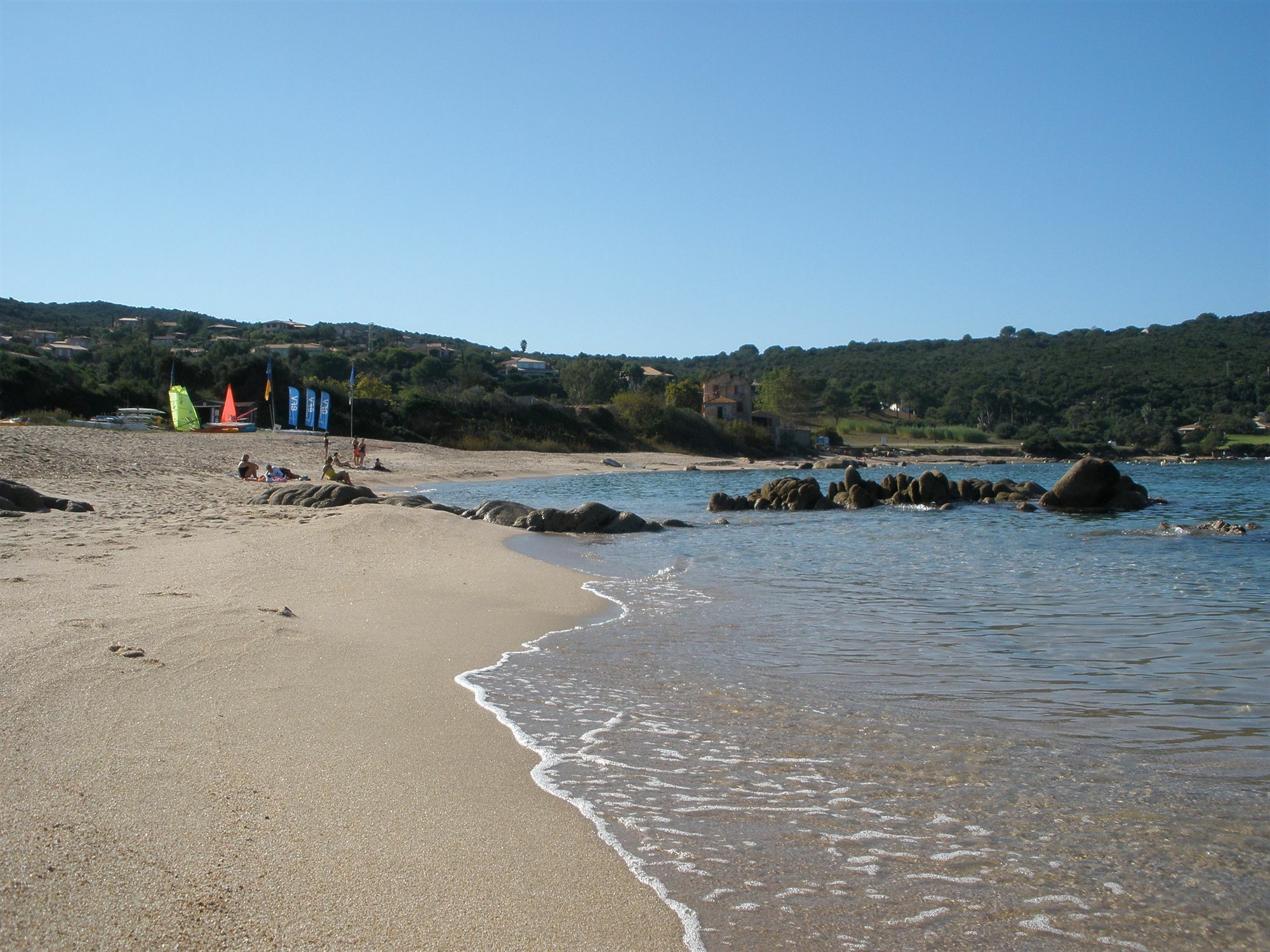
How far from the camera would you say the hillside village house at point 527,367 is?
11941 centimetres

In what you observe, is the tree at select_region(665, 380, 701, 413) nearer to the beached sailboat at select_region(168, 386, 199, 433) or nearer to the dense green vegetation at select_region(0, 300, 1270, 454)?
the dense green vegetation at select_region(0, 300, 1270, 454)

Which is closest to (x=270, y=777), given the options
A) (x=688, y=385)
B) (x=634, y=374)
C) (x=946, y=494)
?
(x=946, y=494)

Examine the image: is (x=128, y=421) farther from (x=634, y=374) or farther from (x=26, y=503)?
(x=634, y=374)

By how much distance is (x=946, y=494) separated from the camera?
2830 centimetres

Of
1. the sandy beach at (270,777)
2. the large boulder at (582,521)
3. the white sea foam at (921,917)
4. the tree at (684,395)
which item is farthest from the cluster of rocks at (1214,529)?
the tree at (684,395)

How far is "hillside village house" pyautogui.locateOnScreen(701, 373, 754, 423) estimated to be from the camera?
83.4m

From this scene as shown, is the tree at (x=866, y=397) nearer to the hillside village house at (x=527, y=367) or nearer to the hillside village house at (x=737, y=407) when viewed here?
the hillside village house at (x=737, y=407)

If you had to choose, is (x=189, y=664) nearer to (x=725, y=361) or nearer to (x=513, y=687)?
(x=513, y=687)

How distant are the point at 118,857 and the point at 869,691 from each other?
456cm

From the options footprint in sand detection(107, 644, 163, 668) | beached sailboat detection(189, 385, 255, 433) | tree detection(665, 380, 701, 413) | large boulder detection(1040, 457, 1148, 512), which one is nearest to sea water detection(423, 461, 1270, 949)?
footprint in sand detection(107, 644, 163, 668)

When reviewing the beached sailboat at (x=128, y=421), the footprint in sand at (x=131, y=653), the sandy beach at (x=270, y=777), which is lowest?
the sandy beach at (x=270, y=777)

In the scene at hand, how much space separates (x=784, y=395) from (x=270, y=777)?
326 ft

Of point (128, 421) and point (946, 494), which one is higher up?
point (128, 421)

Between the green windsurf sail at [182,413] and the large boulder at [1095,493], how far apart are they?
3524 centimetres
